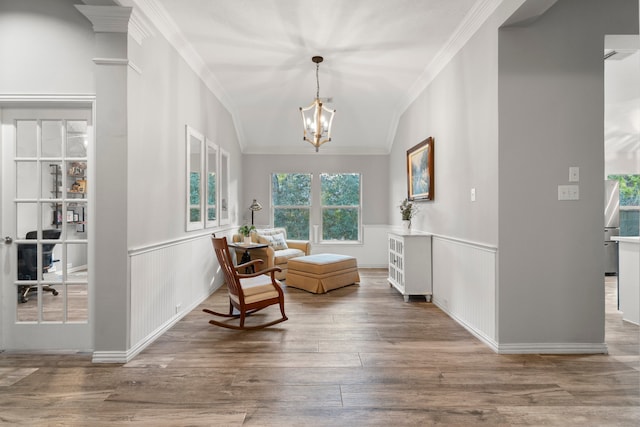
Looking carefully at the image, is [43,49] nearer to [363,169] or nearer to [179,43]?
[179,43]

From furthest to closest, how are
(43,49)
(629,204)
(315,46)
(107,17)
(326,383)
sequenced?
(629,204) → (315,46) → (43,49) → (107,17) → (326,383)

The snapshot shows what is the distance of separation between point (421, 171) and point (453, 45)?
5.22ft

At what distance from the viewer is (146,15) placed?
2834 mm

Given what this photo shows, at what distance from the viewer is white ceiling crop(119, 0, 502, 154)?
297cm

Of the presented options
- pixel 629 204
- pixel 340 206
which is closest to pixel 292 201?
pixel 340 206

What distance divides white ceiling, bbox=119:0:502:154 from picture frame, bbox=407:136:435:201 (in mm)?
834

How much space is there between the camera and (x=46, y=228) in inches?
107

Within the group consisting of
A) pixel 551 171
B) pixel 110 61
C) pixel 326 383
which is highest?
pixel 110 61

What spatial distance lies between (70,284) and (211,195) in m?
2.22

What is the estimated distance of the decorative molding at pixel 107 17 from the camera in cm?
250

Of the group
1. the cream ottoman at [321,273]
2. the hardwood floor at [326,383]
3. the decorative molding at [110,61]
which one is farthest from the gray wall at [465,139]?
the decorative molding at [110,61]

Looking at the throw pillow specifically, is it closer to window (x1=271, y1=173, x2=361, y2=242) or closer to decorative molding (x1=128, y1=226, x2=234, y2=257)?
decorative molding (x1=128, y1=226, x2=234, y2=257)

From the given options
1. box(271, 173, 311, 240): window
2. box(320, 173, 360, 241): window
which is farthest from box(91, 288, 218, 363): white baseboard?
Result: box(320, 173, 360, 241): window

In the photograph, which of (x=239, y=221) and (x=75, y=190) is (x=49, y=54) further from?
(x=239, y=221)
